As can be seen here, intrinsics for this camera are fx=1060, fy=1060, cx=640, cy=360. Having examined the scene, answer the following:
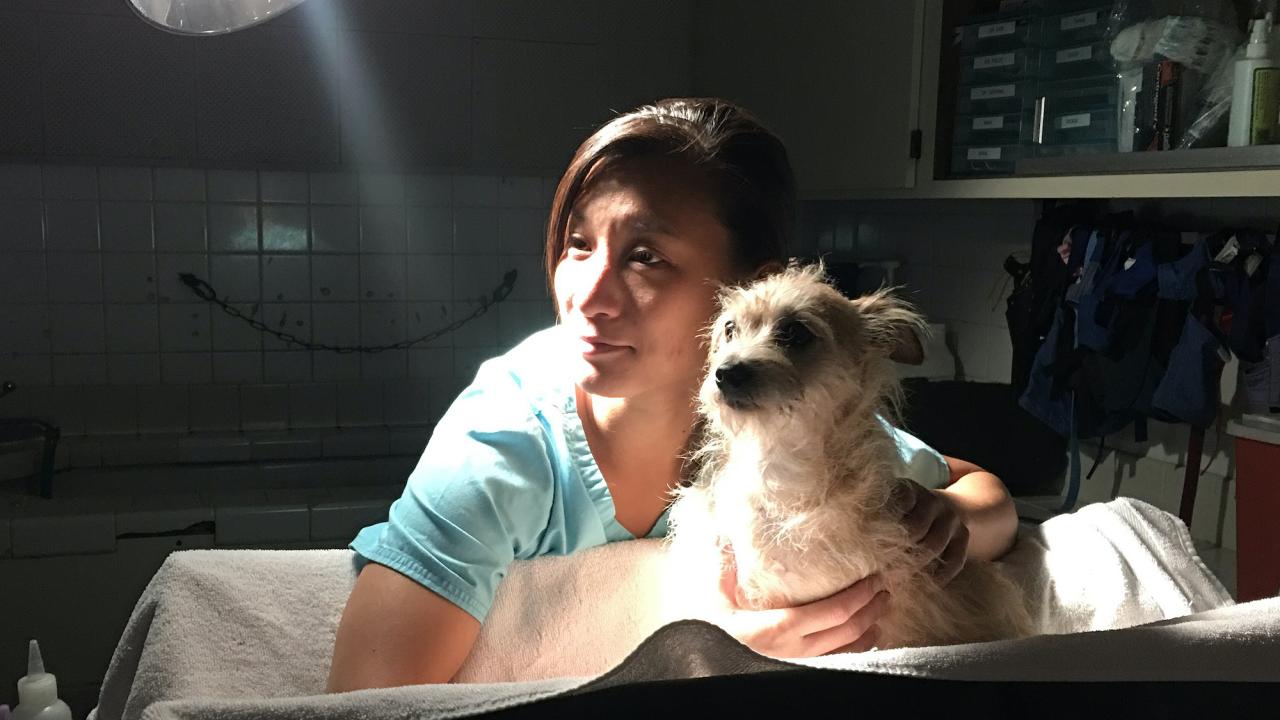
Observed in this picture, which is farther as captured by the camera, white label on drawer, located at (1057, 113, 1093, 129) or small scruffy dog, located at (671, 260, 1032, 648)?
white label on drawer, located at (1057, 113, 1093, 129)

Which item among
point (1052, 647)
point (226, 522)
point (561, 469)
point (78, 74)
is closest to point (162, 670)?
point (561, 469)

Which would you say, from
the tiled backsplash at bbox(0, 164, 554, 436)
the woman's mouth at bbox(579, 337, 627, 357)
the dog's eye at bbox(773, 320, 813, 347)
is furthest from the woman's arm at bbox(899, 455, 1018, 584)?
the tiled backsplash at bbox(0, 164, 554, 436)

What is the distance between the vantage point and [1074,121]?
182cm

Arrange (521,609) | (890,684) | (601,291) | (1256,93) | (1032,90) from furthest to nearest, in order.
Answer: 1. (1032,90)
2. (1256,93)
3. (521,609)
4. (601,291)
5. (890,684)

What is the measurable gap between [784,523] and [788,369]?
11cm

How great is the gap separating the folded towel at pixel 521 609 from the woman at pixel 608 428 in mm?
47

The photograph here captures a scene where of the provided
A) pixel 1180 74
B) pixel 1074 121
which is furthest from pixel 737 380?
pixel 1074 121

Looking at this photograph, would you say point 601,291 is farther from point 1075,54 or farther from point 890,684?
point 1075,54

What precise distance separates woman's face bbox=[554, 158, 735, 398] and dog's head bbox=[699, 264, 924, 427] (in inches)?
1.9

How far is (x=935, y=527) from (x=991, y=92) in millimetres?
1436

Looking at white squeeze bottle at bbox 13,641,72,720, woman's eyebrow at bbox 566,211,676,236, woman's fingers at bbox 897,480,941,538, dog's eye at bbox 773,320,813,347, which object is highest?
woman's eyebrow at bbox 566,211,676,236

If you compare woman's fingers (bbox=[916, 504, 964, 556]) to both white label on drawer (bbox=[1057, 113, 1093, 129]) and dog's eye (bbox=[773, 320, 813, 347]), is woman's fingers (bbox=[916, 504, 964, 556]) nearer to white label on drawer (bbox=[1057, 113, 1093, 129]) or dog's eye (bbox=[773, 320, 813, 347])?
dog's eye (bbox=[773, 320, 813, 347])

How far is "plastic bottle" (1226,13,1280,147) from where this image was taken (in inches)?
54.5

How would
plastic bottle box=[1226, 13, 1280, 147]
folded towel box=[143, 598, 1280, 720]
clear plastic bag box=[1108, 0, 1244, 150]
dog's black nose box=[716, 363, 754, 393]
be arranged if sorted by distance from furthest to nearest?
clear plastic bag box=[1108, 0, 1244, 150] < plastic bottle box=[1226, 13, 1280, 147] < dog's black nose box=[716, 363, 754, 393] < folded towel box=[143, 598, 1280, 720]
